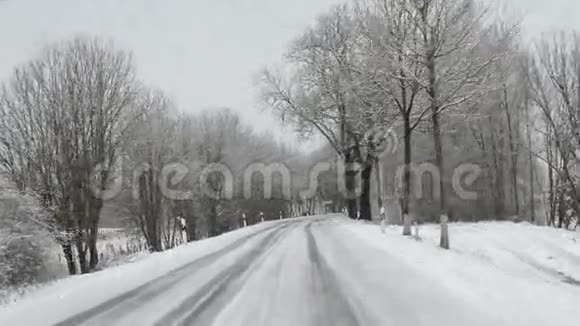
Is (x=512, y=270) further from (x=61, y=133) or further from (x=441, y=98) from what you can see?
(x=61, y=133)

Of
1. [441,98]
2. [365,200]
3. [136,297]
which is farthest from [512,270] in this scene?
[365,200]

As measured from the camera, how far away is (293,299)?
7453 millimetres

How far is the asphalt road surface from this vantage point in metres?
6.24

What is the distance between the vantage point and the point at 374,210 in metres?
48.6

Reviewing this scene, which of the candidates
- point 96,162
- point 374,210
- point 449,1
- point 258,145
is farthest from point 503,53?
point 258,145

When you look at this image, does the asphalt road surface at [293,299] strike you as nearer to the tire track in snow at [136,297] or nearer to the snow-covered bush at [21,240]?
the tire track in snow at [136,297]

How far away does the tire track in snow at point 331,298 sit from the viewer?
244 inches

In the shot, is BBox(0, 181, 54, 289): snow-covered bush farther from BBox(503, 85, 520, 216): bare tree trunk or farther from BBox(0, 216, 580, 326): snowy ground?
BBox(503, 85, 520, 216): bare tree trunk

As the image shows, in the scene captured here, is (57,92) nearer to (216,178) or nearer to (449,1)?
(449,1)

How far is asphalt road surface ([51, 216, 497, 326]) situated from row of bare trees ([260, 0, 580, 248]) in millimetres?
7542

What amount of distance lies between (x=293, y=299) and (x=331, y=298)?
1.88 feet

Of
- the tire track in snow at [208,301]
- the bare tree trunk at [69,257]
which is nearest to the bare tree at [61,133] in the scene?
the bare tree trunk at [69,257]

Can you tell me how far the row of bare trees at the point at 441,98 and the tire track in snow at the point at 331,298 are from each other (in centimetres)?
744

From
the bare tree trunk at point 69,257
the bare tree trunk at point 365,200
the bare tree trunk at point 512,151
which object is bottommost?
the bare tree trunk at point 69,257
